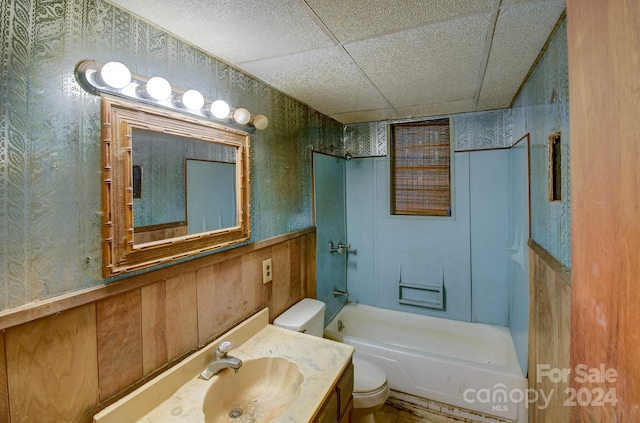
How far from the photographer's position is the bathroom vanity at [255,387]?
3.36 feet

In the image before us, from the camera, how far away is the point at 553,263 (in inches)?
49.8

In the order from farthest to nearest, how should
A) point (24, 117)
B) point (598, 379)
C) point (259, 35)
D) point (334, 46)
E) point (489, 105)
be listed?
point (489, 105), point (334, 46), point (259, 35), point (24, 117), point (598, 379)

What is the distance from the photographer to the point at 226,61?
142cm

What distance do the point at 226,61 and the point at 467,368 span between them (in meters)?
2.41

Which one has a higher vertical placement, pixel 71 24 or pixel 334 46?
pixel 334 46

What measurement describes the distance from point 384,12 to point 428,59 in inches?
20.0

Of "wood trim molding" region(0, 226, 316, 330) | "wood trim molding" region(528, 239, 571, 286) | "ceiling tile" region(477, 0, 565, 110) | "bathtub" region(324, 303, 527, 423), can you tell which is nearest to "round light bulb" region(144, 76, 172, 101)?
"wood trim molding" region(0, 226, 316, 330)

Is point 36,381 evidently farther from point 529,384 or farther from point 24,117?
point 529,384

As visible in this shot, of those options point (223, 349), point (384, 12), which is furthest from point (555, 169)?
point (223, 349)

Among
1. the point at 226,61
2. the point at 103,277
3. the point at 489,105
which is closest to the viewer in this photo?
the point at 103,277

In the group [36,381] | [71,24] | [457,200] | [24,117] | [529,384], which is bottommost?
[529,384]

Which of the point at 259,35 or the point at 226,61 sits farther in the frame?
the point at 226,61

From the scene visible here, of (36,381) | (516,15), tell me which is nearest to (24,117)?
(36,381)

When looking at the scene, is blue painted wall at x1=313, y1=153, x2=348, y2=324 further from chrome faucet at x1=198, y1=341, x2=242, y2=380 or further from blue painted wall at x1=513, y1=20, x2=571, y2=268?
blue painted wall at x1=513, y1=20, x2=571, y2=268
